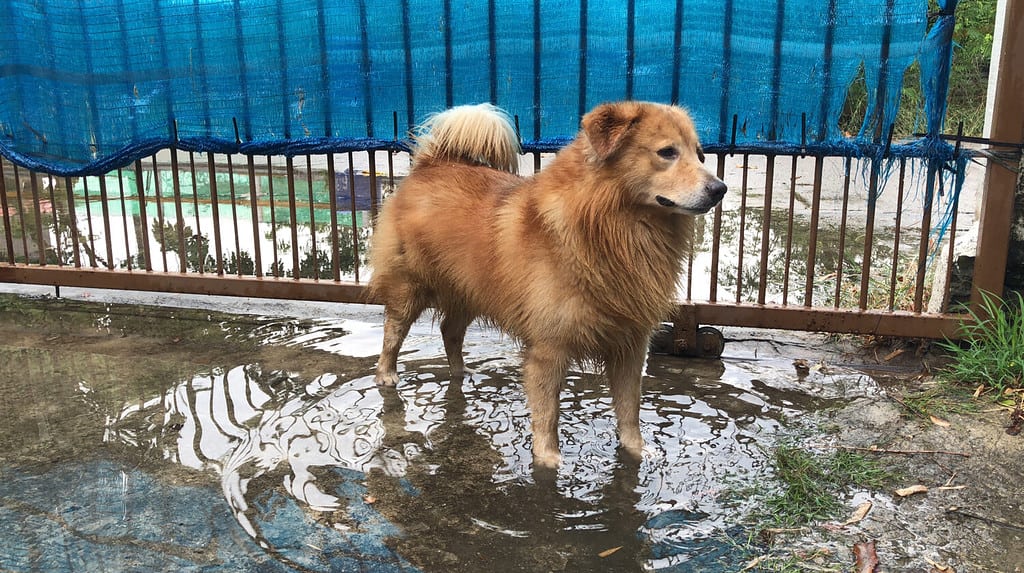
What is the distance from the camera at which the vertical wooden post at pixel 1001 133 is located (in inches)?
154

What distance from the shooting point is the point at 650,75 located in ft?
13.8

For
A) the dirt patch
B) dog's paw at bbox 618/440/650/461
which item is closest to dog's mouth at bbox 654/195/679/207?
dog's paw at bbox 618/440/650/461

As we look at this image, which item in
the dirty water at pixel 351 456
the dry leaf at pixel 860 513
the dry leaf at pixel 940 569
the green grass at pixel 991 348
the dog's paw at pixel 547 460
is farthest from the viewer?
the green grass at pixel 991 348

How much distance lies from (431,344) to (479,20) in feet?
6.23

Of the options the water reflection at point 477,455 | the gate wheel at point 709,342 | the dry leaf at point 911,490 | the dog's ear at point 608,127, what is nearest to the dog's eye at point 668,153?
the dog's ear at point 608,127

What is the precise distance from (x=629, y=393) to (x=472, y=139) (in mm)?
1497

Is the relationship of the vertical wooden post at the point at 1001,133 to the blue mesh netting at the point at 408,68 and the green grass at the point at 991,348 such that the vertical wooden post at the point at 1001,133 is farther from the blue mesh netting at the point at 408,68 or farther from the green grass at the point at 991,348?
the blue mesh netting at the point at 408,68

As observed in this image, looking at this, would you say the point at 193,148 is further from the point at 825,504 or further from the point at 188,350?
the point at 825,504

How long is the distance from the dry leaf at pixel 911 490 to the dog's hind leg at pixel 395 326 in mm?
2382

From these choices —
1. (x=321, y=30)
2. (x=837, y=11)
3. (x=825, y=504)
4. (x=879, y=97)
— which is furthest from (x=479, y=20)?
(x=825, y=504)

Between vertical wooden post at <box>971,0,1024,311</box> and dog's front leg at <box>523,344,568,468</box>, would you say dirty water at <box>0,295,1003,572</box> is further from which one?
vertical wooden post at <box>971,0,1024,311</box>

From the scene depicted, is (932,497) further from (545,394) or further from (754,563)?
(545,394)

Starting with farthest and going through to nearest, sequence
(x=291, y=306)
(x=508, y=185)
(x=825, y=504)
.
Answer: (x=291, y=306), (x=508, y=185), (x=825, y=504)

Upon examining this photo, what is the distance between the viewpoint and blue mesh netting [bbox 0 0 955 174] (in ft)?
13.2
